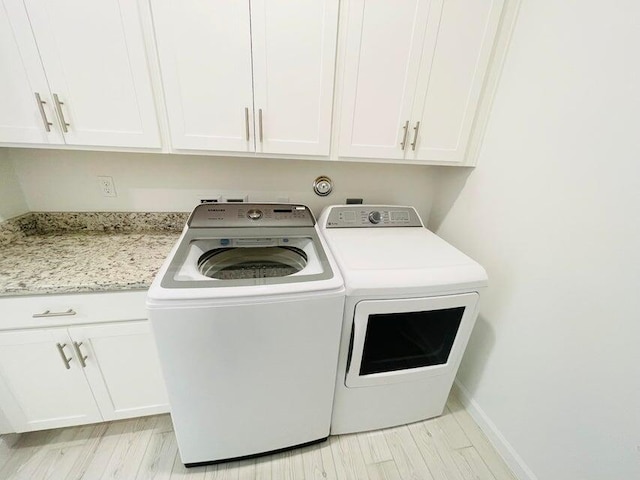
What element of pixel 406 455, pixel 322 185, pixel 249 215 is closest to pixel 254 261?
pixel 249 215

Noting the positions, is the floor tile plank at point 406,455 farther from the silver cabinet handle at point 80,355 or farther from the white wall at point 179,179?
the silver cabinet handle at point 80,355

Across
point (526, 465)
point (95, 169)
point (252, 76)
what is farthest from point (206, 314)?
point (526, 465)

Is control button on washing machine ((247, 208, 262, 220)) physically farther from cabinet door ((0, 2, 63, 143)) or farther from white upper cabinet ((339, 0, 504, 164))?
cabinet door ((0, 2, 63, 143))

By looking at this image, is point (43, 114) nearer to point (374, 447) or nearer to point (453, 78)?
point (453, 78)

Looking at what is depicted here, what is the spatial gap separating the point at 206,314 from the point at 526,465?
1.62 metres

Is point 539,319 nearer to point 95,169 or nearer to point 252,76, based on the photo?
point 252,76

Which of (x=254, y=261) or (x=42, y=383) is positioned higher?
(x=254, y=261)

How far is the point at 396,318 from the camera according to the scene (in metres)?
1.16

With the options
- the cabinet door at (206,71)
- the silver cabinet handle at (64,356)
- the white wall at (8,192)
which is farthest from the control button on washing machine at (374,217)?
the white wall at (8,192)

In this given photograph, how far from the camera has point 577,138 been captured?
98cm

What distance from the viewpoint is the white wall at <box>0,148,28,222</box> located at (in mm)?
1255

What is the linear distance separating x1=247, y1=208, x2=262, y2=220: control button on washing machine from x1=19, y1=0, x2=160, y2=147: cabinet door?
0.52 m

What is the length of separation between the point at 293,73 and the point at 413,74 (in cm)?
57

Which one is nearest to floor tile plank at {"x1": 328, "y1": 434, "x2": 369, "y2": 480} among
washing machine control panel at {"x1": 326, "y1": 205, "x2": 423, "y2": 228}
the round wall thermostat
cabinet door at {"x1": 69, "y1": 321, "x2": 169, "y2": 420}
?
cabinet door at {"x1": 69, "y1": 321, "x2": 169, "y2": 420}
